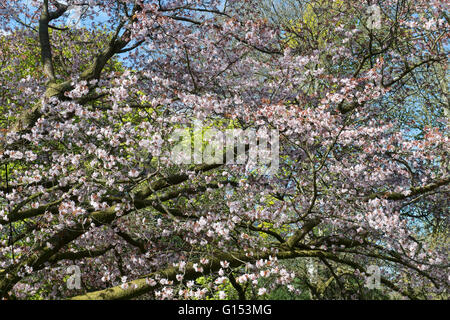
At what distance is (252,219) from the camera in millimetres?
5891

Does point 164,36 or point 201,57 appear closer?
point 164,36

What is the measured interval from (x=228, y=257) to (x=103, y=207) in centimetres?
199

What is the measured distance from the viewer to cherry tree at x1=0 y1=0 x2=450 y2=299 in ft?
18.3

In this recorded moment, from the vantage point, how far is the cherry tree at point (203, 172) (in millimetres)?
5578

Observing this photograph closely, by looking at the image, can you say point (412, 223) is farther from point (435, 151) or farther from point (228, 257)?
point (228, 257)

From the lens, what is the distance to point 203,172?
7.09 meters

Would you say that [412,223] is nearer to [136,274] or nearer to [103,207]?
[136,274]

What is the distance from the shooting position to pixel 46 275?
7.55 m

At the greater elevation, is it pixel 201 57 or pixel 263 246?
pixel 201 57

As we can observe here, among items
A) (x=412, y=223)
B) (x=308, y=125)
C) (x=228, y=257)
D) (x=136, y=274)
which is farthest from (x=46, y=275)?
(x=412, y=223)
